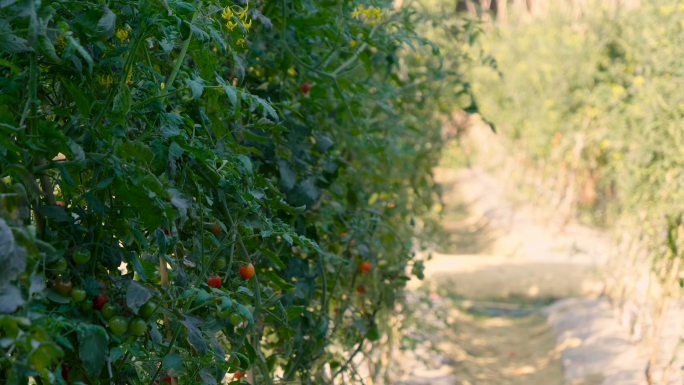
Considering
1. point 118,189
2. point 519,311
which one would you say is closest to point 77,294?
point 118,189

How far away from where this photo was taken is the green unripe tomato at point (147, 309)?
0.67 metres

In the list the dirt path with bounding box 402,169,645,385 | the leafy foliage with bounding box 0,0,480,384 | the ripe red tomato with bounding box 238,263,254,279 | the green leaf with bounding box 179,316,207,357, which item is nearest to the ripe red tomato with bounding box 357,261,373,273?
the leafy foliage with bounding box 0,0,480,384

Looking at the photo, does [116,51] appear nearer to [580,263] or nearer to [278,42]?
[278,42]

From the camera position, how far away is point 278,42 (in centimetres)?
116

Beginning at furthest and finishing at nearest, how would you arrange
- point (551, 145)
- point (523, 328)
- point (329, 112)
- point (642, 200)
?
point (551, 145)
point (523, 328)
point (642, 200)
point (329, 112)

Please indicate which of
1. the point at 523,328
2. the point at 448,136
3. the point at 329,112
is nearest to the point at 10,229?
the point at 329,112

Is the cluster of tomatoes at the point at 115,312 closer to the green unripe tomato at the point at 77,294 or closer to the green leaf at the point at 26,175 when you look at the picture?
the green unripe tomato at the point at 77,294

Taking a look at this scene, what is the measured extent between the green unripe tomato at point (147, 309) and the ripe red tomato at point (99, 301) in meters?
0.04

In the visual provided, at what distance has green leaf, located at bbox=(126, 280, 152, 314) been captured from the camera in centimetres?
63

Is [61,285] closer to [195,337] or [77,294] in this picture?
[77,294]

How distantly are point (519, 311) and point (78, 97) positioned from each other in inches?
212

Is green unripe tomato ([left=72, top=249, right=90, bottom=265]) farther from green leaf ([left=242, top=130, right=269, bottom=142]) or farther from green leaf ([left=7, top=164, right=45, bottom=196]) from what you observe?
green leaf ([left=242, top=130, right=269, bottom=142])

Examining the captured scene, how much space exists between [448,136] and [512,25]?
6.76 metres

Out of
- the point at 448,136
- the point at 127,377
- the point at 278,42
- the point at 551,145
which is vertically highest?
the point at 278,42
